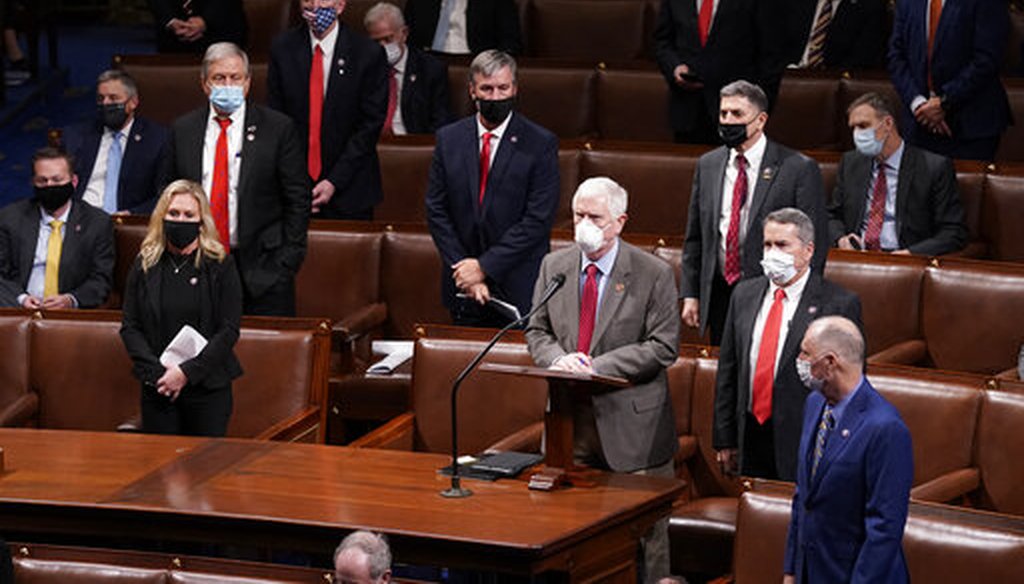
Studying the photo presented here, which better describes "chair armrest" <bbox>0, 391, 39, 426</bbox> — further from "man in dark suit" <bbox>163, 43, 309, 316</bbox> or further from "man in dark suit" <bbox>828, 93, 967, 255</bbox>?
"man in dark suit" <bbox>828, 93, 967, 255</bbox>

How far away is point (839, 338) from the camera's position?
425 centimetres

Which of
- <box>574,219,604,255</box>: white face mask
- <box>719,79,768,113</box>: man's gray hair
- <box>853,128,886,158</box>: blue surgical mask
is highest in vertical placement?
<box>719,79,768,113</box>: man's gray hair

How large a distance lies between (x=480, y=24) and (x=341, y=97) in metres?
1.54

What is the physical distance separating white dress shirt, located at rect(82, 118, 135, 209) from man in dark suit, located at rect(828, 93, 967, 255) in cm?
246

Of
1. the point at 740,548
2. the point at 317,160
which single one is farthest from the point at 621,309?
the point at 317,160

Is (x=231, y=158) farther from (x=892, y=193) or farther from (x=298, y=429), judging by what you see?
(x=892, y=193)

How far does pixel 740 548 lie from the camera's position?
183 inches

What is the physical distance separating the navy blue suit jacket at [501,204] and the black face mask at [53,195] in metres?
1.22

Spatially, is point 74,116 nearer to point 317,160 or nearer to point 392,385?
point 317,160

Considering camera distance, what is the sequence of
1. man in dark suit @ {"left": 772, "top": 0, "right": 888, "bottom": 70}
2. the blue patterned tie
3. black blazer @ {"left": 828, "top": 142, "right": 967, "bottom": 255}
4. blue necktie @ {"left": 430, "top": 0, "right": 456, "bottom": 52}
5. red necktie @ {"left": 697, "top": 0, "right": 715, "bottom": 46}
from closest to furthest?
the blue patterned tie → black blazer @ {"left": 828, "top": 142, "right": 967, "bottom": 255} → red necktie @ {"left": 697, "top": 0, "right": 715, "bottom": 46} → man in dark suit @ {"left": 772, "top": 0, "right": 888, "bottom": 70} → blue necktie @ {"left": 430, "top": 0, "right": 456, "bottom": 52}

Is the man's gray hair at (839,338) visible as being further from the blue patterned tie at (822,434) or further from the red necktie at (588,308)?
the red necktie at (588,308)

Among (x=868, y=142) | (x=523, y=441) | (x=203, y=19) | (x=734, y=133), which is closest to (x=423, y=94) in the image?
(x=203, y=19)

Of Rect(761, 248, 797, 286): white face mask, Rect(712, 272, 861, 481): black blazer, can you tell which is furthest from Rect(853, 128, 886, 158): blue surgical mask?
Rect(761, 248, 797, 286): white face mask

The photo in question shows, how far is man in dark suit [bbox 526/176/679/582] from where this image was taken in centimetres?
484
